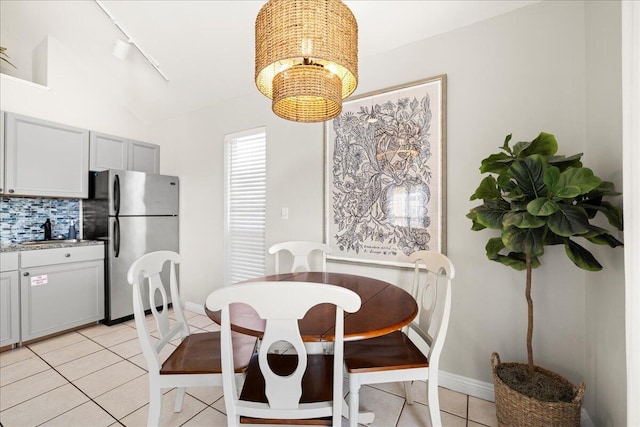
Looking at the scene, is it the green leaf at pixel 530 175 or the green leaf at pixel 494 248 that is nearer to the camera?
the green leaf at pixel 530 175

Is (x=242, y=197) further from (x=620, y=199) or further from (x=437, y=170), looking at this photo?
(x=620, y=199)

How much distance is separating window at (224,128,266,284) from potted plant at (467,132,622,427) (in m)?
2.22

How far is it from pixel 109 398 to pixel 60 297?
1.54 metres

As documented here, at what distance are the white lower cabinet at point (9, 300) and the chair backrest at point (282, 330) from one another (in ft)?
9.10

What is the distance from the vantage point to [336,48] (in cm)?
129

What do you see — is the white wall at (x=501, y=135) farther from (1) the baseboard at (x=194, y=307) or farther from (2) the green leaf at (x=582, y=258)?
(1) the baseboard at (x=194, y=307)

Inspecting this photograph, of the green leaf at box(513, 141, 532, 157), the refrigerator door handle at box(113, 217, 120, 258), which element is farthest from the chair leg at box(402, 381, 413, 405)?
the refrigerator door handle at box(113, 217, 120, 258)

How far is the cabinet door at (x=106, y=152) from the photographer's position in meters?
3.27

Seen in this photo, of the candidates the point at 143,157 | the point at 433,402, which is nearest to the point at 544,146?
the point at 433,402

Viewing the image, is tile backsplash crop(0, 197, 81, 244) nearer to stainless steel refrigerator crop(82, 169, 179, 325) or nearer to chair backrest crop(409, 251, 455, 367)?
stainless steel refrigerator crop(82, 169, 179, 325)

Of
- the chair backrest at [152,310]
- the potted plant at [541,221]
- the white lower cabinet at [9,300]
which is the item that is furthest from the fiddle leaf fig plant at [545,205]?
the white lower cabinet at [9,300]

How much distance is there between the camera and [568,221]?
129cm

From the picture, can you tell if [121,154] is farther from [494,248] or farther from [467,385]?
[467,385]

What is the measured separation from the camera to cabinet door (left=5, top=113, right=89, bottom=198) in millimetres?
2697
